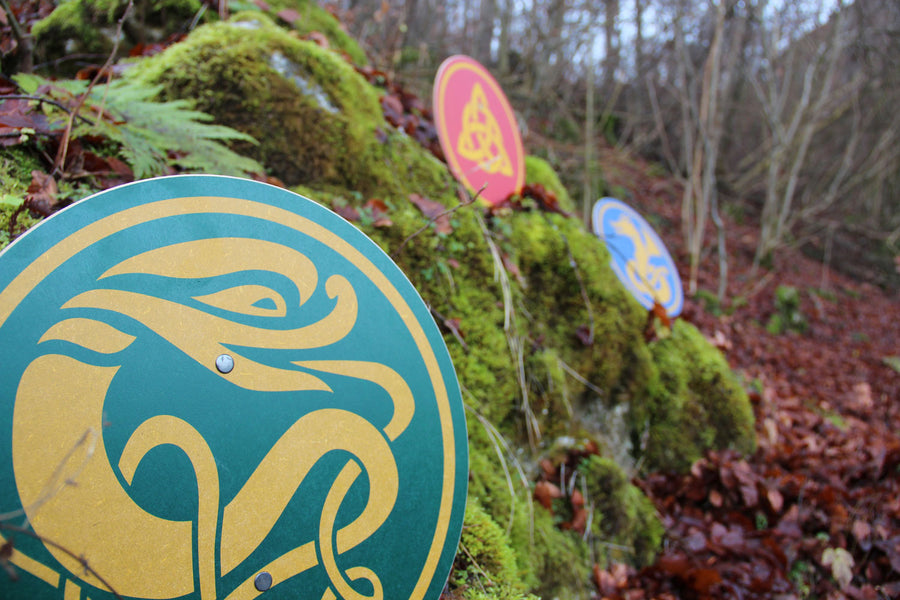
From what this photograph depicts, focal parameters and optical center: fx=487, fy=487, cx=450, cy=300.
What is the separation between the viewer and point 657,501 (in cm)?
233

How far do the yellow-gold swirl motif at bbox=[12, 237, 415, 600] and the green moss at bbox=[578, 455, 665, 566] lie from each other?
3.98 feet

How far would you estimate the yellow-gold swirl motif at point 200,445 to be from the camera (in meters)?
0.72

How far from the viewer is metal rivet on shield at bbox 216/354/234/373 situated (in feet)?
2.85

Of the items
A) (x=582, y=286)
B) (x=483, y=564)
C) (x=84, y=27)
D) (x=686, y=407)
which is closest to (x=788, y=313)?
(x=686, y=407)

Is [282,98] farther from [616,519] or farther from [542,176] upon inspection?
[616,519]

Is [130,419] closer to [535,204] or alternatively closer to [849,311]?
[535,204]

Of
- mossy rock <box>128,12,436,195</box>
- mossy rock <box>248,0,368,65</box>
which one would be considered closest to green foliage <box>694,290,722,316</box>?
mossy rock <box>248,0,368,65</box>

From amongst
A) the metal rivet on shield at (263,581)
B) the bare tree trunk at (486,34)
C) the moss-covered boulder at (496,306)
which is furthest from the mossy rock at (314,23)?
the bare tree trunk at (486,34)

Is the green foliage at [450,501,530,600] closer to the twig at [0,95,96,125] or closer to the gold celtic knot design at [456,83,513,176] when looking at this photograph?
the twig at [0,95,96,125]

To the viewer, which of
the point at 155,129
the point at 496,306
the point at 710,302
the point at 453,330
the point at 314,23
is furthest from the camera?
the point at 710,302

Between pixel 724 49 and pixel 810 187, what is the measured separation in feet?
12.4

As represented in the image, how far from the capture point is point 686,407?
2648mm

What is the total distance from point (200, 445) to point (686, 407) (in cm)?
252

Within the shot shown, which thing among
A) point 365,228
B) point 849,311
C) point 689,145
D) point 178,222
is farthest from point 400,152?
point 849,311
